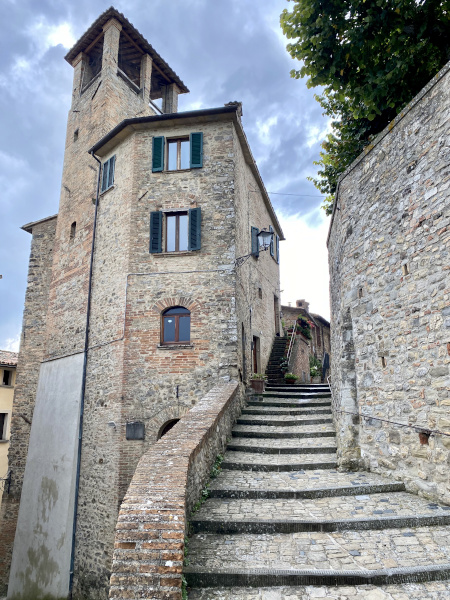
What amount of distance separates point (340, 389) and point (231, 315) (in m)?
3.70

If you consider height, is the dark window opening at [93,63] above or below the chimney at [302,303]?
above

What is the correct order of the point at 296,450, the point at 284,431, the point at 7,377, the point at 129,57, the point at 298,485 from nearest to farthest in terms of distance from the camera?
the point at 298,485, the point at 296,450, the point at 284,431, the point at 129,57, the point at 7,377

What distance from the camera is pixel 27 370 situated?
592 inches

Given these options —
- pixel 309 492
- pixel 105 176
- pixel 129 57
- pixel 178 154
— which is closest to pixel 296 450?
pixel 309 492

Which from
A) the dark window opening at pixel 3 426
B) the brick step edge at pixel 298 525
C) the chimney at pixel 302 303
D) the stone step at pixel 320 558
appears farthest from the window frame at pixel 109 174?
the chimney at pixel 302 303

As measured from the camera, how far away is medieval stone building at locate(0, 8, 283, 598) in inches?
414

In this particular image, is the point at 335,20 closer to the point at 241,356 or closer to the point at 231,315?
the point at 231,315

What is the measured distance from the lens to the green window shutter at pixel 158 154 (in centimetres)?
1203

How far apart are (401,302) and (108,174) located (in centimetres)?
1004

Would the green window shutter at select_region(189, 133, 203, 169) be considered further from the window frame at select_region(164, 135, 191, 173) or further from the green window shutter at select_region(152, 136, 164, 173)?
the green window shutter at select_region(152, 136, 164, 173)

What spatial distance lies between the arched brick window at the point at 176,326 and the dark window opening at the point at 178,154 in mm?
4140

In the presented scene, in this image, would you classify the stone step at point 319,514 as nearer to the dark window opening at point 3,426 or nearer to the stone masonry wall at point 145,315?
the stone masonry wall at point 145,315

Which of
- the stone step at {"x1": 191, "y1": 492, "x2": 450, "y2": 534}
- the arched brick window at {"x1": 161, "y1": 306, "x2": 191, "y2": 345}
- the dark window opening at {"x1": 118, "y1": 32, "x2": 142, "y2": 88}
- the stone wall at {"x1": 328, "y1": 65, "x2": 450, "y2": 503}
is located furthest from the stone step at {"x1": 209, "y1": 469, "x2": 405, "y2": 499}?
the dark window opening at {"x1": 118, "y1": 32, "x2": 142, "y2": 88}

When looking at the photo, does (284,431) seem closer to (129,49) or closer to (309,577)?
(309,577)
